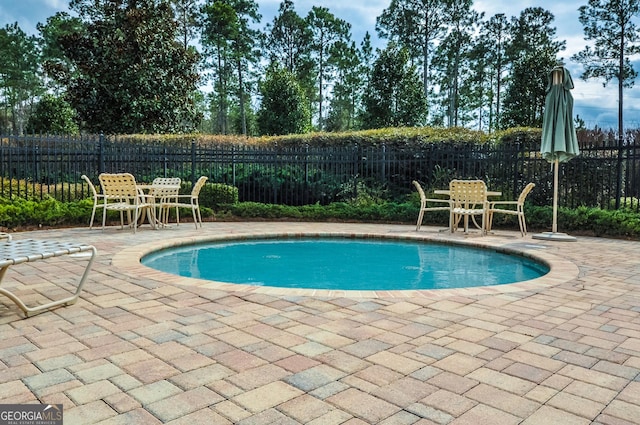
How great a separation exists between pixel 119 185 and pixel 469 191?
211 inches

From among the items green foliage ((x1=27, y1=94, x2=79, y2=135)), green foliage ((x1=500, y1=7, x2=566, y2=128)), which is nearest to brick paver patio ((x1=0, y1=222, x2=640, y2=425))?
green foliage ((x1=500, y1=7, x2=566, y2=128))

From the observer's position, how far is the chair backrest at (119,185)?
6941 mm

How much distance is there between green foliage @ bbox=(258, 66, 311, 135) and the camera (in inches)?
736

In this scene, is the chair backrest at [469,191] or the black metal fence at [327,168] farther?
the black metal fence at [327,168]

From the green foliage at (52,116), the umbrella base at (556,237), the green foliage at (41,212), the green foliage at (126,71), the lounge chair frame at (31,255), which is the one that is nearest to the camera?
the lounge chair frame at (31,255)

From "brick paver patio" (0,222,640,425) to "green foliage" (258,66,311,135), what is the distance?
15439 mm

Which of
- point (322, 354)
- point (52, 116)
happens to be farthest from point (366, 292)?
point (52, 116)

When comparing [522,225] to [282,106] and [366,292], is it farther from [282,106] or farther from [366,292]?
[282,106]

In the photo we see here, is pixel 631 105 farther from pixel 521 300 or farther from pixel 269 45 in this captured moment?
pixel 521 300

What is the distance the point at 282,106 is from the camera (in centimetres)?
1872

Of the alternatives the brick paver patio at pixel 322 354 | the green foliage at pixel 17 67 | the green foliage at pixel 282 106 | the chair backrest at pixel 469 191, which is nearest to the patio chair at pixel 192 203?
the brick paver patio at pixel 322 354

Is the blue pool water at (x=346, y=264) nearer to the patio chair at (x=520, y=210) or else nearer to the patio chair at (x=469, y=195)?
the patio chair at (x=469, y=195)

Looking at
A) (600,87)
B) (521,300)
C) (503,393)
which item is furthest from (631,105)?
(503,393)

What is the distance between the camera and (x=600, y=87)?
75.3 feet
